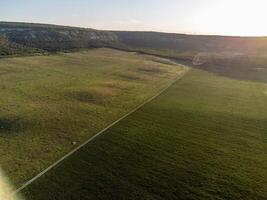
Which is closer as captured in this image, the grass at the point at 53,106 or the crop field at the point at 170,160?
the crop field at the point at 170,160

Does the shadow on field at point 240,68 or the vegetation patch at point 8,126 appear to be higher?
the shadow on field at point 240,68

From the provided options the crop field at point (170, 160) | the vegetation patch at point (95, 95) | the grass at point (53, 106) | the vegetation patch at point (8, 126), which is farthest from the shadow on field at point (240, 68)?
the vegetation patch at point (8, 126)

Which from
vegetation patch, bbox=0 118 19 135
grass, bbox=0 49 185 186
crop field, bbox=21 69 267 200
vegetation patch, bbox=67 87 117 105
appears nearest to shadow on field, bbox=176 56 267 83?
grass, bbox=0 49 185 186

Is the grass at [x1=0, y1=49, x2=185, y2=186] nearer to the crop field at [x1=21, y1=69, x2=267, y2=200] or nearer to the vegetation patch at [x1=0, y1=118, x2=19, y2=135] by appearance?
the vegetation patch at [x1=0, y1=118, x2=19, y2=135]

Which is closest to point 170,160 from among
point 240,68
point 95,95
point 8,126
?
point 8,126

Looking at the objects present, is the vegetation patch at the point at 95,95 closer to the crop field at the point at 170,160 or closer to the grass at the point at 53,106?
the grass at the point at 53,106

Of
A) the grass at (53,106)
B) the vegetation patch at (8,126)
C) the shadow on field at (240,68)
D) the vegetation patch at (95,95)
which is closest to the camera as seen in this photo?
the grass at (53,106)

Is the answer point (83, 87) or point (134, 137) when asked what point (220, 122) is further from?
point (83, 87)
